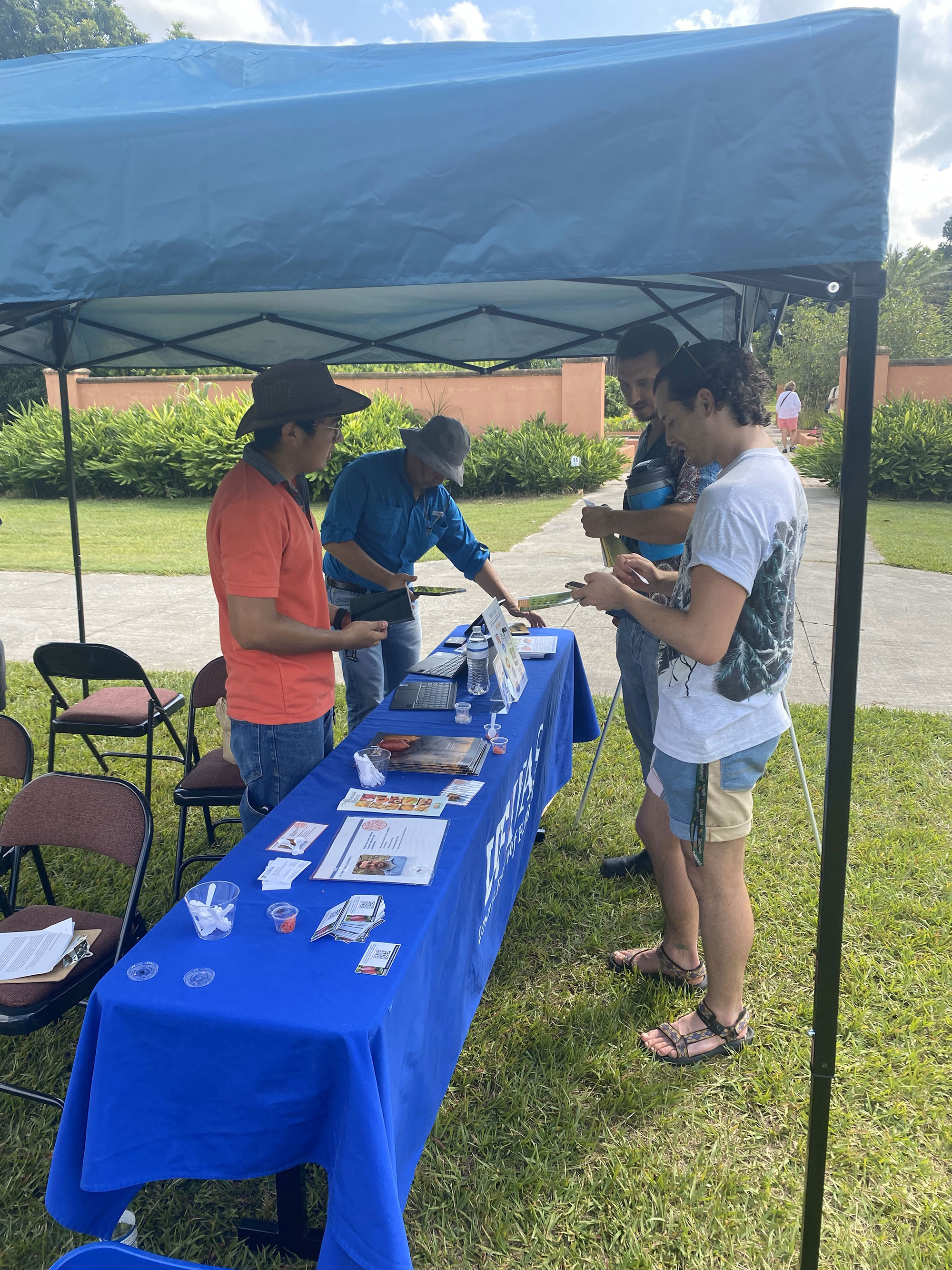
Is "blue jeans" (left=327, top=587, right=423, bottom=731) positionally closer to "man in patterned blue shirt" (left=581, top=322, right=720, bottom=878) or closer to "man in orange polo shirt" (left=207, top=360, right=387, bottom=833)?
"man in orange polo shirt" (left=207, top=360, right=387, bottom=833)

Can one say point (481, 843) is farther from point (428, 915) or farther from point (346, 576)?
point (346, 576)

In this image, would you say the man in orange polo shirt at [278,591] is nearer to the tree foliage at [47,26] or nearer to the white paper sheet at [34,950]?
the white paper sheet at [34,950]

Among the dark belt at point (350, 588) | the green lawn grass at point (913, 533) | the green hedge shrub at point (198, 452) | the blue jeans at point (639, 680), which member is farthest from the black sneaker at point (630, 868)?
the green hedge shrub at point (198, 452)

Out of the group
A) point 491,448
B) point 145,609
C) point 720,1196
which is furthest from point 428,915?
point 491,448

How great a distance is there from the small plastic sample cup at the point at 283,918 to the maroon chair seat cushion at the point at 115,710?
7.86 ft

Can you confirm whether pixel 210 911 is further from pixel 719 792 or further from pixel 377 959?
pixel 719 792

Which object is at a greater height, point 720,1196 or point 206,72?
point 206,72

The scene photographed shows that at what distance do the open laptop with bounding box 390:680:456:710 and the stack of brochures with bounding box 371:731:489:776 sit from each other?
337 mm

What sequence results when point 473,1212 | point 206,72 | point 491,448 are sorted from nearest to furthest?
point 206,72 → point 473,1212 → point 491,448

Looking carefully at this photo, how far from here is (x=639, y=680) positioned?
2.95 meters

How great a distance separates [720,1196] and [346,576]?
2.50 metres

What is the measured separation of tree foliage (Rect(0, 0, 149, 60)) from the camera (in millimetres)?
34531

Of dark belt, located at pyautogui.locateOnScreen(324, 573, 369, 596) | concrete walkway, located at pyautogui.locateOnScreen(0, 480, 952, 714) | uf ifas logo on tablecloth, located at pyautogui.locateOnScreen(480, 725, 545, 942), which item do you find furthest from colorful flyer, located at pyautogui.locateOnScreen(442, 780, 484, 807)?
concrete walkway, located at pyautogui.locateOnScreen(0, 480, 952, 714)

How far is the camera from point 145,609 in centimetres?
802
